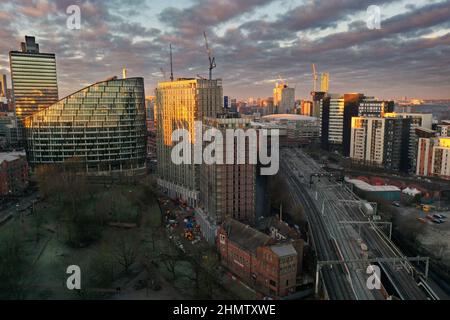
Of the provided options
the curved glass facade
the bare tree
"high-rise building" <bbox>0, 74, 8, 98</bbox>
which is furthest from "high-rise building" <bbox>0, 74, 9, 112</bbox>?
the bare tree

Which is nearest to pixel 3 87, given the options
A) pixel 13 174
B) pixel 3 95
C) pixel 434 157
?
pixel 3 95

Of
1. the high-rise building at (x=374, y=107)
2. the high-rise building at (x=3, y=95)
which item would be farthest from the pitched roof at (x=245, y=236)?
the high-rise building at (x=3, y=95)

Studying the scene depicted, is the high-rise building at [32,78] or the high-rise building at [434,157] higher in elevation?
the high-rise building at [32,78]

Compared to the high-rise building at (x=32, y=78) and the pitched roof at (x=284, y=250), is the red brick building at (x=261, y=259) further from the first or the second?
the high-rise building at (x=32, y=78)

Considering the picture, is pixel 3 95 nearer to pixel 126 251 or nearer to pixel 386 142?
pixel 126 251

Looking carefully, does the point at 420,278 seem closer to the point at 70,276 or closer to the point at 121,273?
the point at 121,273

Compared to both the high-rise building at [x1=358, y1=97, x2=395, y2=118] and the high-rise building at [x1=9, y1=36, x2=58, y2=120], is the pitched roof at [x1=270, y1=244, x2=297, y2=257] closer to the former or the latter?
the high-rise building at [x1=358, y1=97, x2=395, y2=118]
